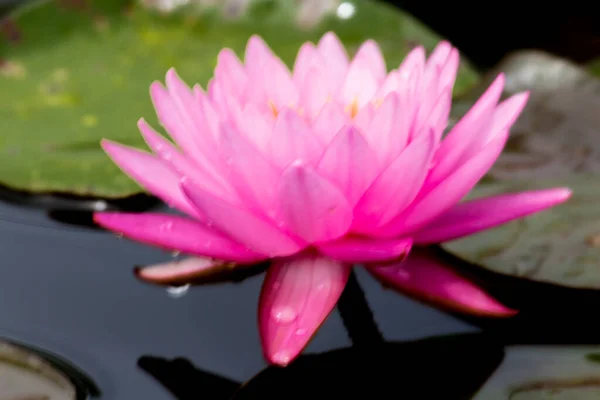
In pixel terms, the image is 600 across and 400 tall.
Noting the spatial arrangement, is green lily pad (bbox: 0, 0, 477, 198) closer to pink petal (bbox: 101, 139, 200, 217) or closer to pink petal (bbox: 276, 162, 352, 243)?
pink petal (bbox: 101, 139, 200, 217)

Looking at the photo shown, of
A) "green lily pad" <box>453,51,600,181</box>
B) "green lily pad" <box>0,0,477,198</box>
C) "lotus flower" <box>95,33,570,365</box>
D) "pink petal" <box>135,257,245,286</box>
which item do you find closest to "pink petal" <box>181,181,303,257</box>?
"lotus flower" <box>95,33,570,365</box>

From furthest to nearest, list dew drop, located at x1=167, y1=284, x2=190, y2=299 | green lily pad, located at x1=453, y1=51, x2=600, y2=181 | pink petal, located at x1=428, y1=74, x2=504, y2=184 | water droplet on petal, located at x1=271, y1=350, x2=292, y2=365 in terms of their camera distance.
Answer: green lily pad, located at x1=453, y1=51, x2=600, y2=181 < dew drop, located at x1=167, y1=284, x2=190, y2=299 < pink petal, located at x1=428, y1=74, x2=504, y2=184 < water droplet on petal, located at x1=271, y1=350, x2=292, y2=365

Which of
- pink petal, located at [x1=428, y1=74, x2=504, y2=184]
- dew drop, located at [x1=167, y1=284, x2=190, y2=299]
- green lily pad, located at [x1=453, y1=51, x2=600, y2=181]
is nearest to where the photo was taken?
pink petal, located at [x1=428, y1=74, x2=504, y2=184]

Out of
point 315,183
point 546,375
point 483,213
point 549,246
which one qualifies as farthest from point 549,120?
point 315,183

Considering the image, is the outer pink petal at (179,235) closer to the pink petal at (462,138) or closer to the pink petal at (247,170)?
the pink petal at (247,170)

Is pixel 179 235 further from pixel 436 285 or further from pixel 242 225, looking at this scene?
pixel 436 285

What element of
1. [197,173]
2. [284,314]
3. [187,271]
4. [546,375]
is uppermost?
[197,173]
